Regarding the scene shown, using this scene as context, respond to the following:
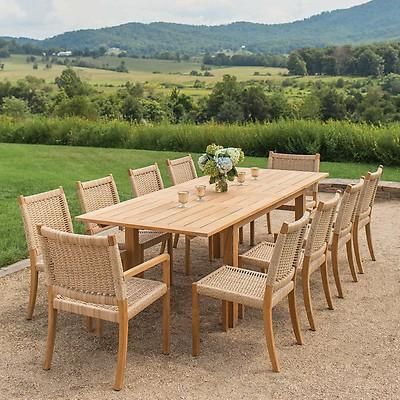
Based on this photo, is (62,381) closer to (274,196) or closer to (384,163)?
(274,196)

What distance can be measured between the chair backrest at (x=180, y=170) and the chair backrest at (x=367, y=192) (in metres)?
1.64

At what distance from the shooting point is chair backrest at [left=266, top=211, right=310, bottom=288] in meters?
3.26

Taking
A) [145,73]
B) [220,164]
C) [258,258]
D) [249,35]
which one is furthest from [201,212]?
[249,35]

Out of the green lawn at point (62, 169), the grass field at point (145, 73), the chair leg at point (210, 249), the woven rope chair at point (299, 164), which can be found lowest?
the grass field at point (145, 73)

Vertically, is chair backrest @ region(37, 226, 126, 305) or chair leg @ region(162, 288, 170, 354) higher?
chair backrest @ region(37, 226, 126, 305)

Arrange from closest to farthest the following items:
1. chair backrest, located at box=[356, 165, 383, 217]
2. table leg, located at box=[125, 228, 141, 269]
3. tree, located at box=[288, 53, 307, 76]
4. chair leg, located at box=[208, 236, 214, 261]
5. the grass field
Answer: table leg, located at box=[125, 228, 141, 269]
chair backrest, located at box=[356, 165, 383, 217]
chair leg, located at box=[208, 236, 214, 261]
tree, located at box=[288, 53, 307, 76]
the grass field

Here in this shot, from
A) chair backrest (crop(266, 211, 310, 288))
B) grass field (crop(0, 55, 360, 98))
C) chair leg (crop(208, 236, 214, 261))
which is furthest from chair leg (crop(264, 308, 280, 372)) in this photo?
grass field (crop(0, 55, 360, 98))

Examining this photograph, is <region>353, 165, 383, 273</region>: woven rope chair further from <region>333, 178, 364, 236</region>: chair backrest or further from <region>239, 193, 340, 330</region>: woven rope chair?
<region>239, 193, 340, 330</region>: woven rope chair

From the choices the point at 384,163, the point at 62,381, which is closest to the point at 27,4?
the point at 384,163

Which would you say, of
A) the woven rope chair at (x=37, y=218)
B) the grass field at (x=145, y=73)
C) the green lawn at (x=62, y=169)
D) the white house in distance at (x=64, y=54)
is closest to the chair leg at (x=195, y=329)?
the woven rope chair at (x=37, y=218)

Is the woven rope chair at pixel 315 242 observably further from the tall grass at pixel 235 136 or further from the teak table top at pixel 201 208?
the tall grass at pixel 235 136

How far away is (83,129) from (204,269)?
856 cm

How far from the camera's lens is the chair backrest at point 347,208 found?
4.38 meters

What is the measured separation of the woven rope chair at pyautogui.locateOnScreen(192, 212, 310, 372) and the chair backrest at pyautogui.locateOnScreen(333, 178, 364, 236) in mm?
942
